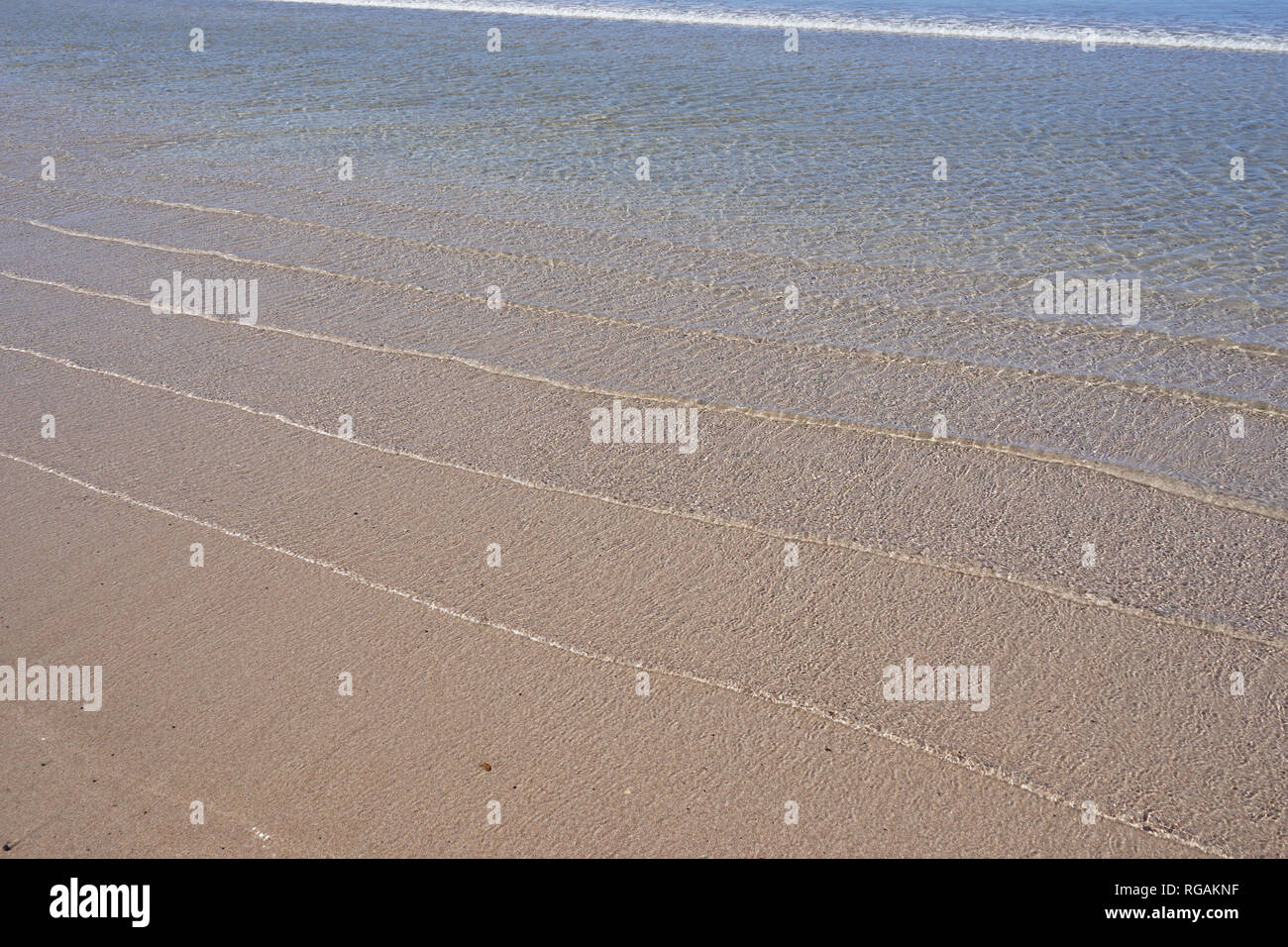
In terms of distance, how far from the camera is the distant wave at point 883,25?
18505 millimetres

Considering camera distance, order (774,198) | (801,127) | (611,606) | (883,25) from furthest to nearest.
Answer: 1. (883,25)
2. (801,127)
3. (774,198)
4. (611,606)

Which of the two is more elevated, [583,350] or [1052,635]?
[583,350]

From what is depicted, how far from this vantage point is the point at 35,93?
50.3 feet

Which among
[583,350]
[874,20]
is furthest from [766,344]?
[874,20]

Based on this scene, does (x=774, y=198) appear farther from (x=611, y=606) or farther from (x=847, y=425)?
(x=611, y=606)

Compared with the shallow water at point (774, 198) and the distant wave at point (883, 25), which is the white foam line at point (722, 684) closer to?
the shallow water at point (774, 198)

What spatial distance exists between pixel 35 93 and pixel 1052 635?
1582cm

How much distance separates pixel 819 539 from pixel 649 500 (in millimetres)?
900

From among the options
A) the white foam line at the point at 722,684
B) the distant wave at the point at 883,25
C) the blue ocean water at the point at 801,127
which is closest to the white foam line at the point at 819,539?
the white foam line at the point at 722,684

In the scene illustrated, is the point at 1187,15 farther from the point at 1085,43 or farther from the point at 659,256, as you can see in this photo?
the point at 659,256

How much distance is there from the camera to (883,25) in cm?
2052

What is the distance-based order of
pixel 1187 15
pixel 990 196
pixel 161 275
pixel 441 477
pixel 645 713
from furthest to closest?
pixel 1187 15 → pixel 990 196 → pixel 161 275 → pixel 441 477 → pixel 645 713

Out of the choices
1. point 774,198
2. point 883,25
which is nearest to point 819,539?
point 774,198
